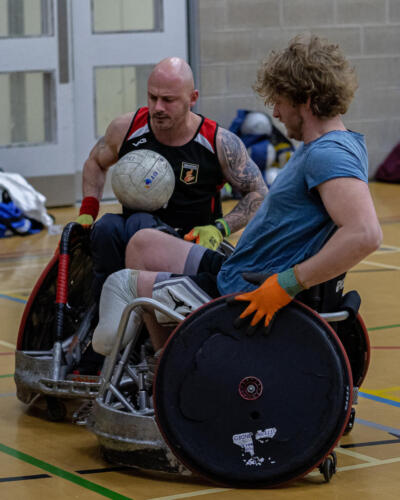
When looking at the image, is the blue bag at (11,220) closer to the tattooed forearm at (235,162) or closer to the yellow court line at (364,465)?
the tattooed forearm at (235,162)

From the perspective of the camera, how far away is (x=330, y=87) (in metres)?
3.12

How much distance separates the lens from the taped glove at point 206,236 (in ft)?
13.5

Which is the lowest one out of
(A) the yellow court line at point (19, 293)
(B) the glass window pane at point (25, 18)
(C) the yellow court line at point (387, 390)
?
(C) the yellow court line at point (387, 390)

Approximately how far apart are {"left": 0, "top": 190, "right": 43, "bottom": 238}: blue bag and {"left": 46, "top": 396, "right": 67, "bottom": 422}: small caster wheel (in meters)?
4.44

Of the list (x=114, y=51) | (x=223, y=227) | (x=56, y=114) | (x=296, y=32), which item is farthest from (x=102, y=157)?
(x=296, y=32)

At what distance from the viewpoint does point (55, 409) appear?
3938mm

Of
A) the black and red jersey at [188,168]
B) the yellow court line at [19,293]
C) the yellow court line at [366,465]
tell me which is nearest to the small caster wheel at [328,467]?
the yellow court line at [366,465]

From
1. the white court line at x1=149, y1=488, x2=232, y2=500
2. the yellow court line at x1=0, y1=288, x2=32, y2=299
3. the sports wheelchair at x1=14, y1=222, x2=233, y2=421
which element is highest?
the sports wheelchair at x1=14, y1=222, x2=233, y2=421

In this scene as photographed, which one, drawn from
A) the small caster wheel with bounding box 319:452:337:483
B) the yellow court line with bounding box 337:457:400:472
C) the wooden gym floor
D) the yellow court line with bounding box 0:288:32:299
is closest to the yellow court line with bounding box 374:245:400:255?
the wooden gym floor

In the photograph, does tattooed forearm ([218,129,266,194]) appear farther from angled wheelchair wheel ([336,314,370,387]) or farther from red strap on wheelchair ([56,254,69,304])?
angled wheelchair wheel ([336,314,370,387])

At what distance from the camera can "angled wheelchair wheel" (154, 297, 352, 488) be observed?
310 centimetres

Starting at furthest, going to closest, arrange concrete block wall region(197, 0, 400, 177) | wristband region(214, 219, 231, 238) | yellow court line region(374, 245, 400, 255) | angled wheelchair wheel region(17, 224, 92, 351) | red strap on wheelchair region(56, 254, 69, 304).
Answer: concrete block wall region(197, 0, 400, 177) → yellow court line region(374, 245, 400, 255) → wristband region(214, 219, 231, 238) → angled wheelchair wheel region(17, 224, 92, 351) → red strap on wheelchair region(56, 254, 69, 304)

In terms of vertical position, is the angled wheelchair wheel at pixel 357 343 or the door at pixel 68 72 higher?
the door at pixel 68 72

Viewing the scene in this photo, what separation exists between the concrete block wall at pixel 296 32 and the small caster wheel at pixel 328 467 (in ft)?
23.5
